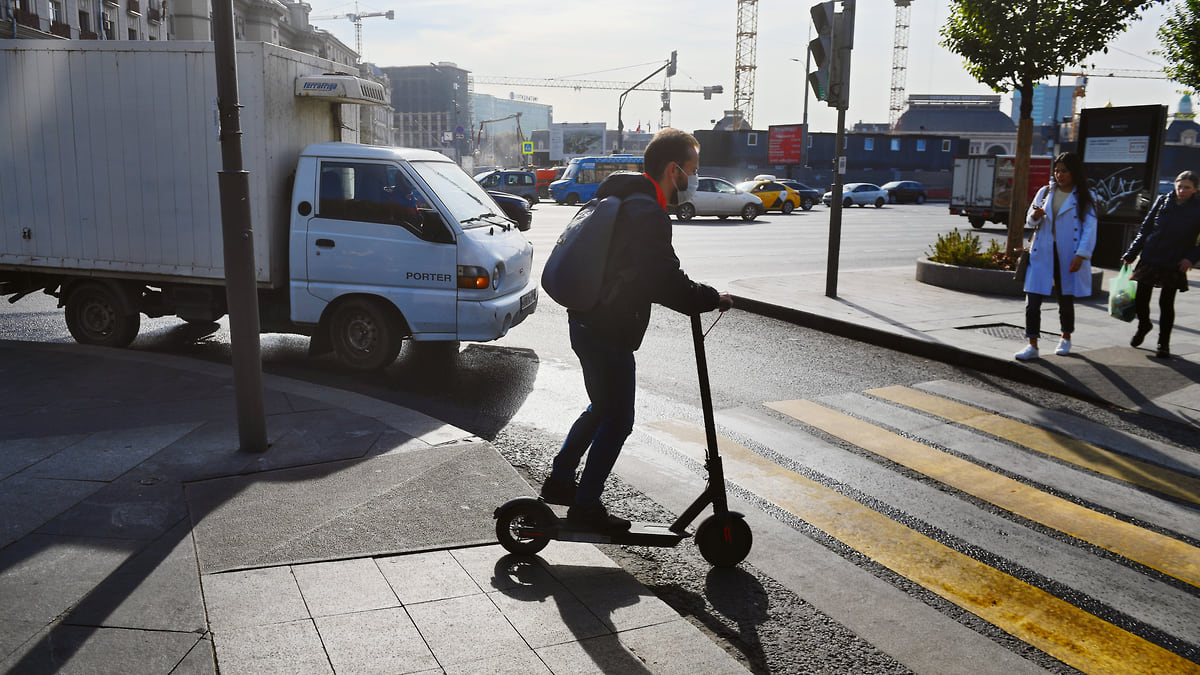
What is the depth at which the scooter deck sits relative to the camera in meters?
3.86

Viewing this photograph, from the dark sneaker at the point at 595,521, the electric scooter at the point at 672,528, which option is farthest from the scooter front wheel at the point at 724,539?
the dark sneaker at the point at 595,521

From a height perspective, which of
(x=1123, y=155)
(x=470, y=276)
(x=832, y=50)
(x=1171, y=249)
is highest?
(x=832, y=50)

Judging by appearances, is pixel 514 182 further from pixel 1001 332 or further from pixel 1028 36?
pixel 1001 332

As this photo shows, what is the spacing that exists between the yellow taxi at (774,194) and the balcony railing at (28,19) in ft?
93.6

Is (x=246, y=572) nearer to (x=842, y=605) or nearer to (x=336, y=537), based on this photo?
(x=336, y=537)

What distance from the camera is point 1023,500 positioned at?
16.1 feet

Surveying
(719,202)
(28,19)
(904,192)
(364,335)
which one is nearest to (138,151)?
(364,335)

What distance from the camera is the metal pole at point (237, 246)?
16.2ft

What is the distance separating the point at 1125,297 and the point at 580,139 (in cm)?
8061

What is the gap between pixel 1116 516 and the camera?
15.5 ft

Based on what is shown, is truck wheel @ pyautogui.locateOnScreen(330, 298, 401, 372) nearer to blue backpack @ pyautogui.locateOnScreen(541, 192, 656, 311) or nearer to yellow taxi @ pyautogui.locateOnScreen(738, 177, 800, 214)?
blue backpack @ pyautogui.locateOnScreen(541, 192, 656, 311)

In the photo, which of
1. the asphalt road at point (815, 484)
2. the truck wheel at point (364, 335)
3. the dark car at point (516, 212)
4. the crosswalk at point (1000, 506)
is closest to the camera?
the asphalt road at point (815, 484)

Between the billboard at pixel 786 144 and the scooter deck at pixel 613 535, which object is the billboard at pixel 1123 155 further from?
the billboard at pixel 786 144

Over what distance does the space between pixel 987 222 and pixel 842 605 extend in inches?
1226
